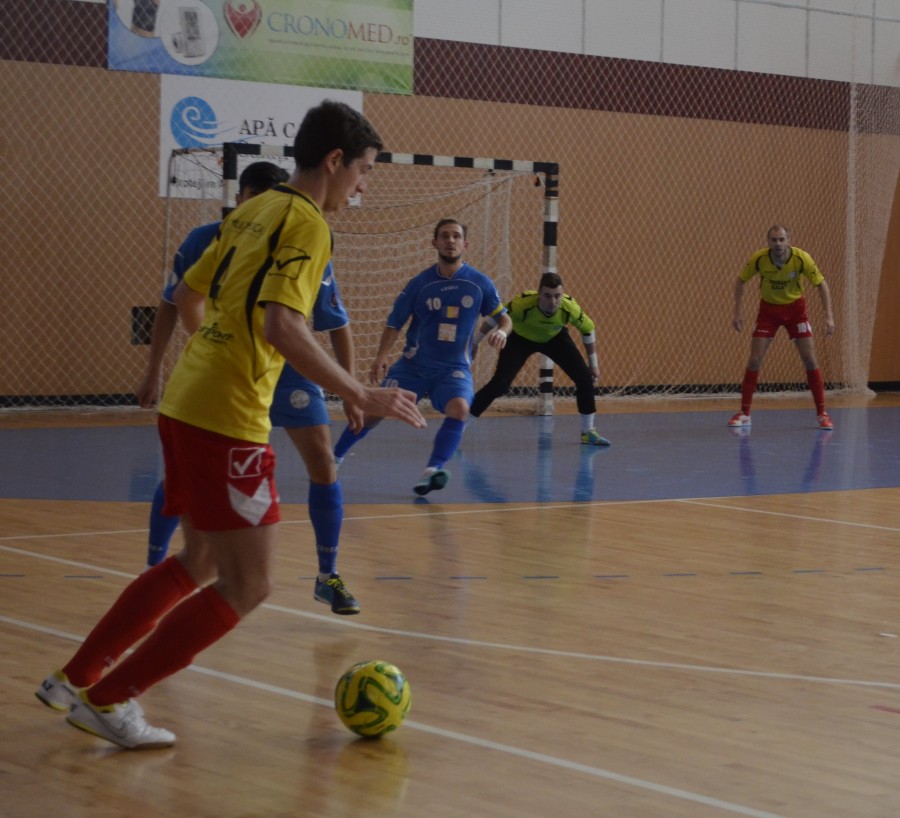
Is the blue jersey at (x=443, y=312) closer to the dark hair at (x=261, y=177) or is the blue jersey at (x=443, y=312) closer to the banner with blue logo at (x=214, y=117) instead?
the dark hair at (x=261, y=177)

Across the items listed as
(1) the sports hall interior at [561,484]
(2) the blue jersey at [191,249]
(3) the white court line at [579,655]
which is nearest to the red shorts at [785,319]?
(1) the sports hall interior at [561,484]

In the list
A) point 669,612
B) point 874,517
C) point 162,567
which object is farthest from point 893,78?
point 162,567

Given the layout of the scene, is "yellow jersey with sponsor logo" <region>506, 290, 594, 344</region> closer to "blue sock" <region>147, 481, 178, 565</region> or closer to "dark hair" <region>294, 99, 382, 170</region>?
"blue sock" <region>147, 481, 178, 565</region>

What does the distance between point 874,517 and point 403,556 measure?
2.98m

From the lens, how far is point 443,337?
8.93 m

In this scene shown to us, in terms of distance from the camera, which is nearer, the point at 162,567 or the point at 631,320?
the point at 162,567

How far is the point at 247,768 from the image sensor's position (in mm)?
3592

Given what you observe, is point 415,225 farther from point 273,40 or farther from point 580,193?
point 273,40

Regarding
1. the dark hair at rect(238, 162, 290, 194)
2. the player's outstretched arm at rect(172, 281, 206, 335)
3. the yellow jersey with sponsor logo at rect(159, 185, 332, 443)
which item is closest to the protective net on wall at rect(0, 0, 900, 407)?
the dark hair at rect(238, 162, 290, 194)

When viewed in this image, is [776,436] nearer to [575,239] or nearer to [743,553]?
[575,239]

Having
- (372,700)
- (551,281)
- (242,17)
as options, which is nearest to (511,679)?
(372,700)

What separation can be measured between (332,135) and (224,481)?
0.87 metres

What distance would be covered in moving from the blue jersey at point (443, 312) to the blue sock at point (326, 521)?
3.48m

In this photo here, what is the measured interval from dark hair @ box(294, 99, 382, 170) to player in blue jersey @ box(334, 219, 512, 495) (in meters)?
5.06
